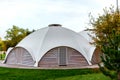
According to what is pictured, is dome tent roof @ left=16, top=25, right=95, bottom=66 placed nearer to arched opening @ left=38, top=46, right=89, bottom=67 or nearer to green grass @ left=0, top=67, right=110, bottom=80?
arched opening @ left=38, top=46, right=89, bottom=67

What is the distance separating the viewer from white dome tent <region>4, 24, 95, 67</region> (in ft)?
90.5

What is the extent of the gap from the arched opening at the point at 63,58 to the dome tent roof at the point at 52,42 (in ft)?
1.20

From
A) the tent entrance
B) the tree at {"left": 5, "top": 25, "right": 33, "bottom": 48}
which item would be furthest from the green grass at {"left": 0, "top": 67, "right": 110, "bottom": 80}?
the tree at {"left": 5, "top": 25, "right": 33, "bottom": 48}

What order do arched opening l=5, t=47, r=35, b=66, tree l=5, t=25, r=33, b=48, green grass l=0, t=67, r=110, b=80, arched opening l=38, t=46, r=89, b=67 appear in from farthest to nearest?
tree l=5, t=25, r=33, b=48 → arched opening l=5, t=47, r=35, b=66 → arched opening l=38, t=46, r=89, b=67 → green grass l=0, t=67, r=110, b=80

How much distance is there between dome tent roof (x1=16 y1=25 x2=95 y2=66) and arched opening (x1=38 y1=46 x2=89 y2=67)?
0.37m

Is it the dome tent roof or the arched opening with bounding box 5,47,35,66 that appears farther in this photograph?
the arched opening with bounding box 5,47,35,66

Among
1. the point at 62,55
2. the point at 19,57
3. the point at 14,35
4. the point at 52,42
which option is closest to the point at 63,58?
the point at 62,55

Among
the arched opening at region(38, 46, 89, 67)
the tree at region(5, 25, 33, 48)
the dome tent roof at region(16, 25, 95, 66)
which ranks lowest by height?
the arched opening at region(38, 46, 89, 67)

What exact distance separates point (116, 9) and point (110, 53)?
14.4 metres

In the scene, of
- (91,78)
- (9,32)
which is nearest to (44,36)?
(91,78)

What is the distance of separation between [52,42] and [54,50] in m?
1.02

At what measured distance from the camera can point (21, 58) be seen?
29.5 metres

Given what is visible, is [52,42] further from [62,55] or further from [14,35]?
[14,35]

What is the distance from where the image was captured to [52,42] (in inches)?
1123
